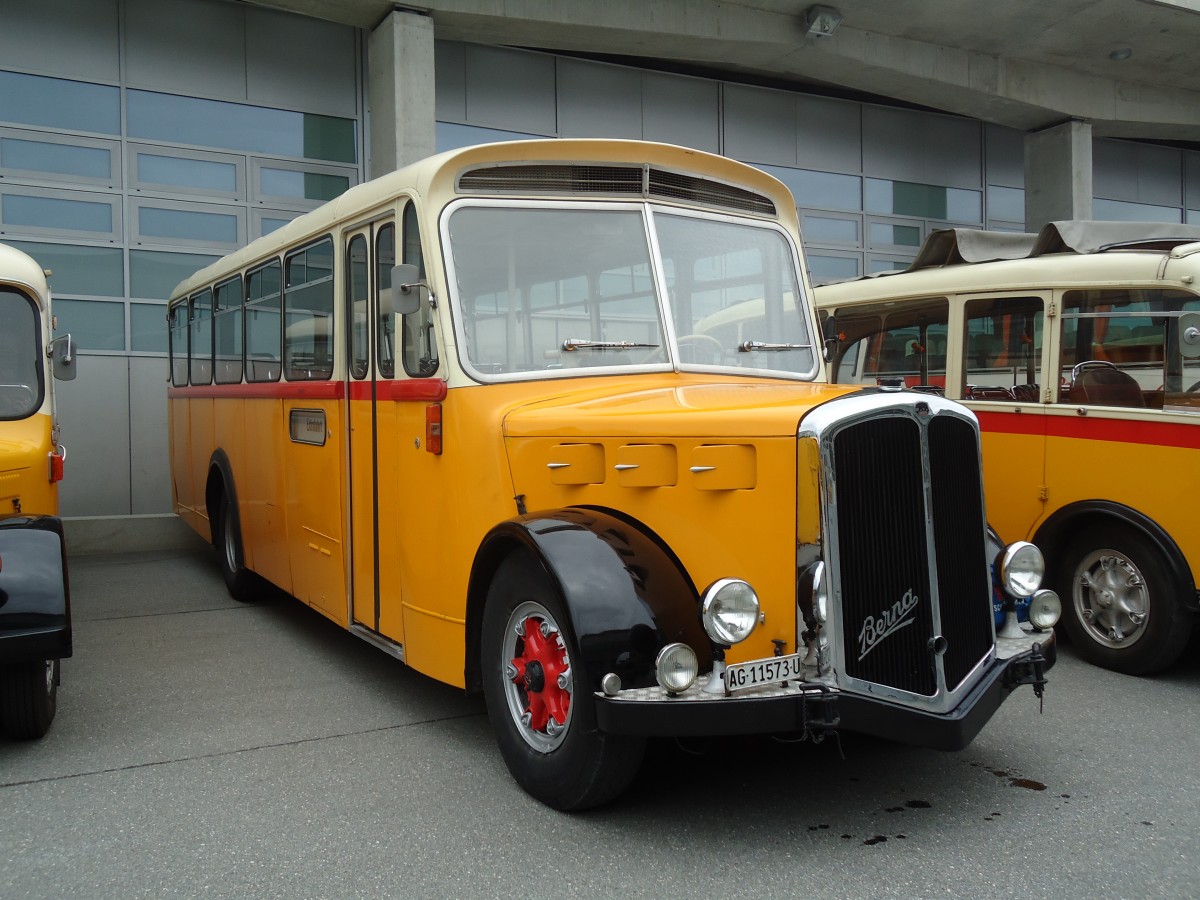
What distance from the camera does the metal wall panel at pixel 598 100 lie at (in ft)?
43.8

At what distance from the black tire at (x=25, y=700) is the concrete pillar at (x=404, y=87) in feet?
24.0

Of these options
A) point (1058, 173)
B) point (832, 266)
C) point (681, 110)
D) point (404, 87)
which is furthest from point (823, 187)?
point (404, 87)

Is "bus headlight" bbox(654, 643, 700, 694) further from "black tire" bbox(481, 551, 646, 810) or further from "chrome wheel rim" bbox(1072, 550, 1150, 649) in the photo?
"chrome wheel rim" bbox(1072, 550, 1150, 649)

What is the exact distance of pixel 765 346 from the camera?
16.1 ft

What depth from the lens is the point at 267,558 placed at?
6.91 m

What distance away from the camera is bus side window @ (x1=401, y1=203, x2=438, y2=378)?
15.0ft

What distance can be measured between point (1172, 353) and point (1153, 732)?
2.19m

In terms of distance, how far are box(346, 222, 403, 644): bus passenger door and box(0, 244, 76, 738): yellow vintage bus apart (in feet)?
4.46

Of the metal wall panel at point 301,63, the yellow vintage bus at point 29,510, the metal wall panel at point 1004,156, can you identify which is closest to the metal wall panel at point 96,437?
the metal wall panel at point 301,63

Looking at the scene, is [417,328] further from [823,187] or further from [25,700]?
[823,187]

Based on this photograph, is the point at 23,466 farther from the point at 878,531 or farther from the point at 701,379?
the point at 878,531

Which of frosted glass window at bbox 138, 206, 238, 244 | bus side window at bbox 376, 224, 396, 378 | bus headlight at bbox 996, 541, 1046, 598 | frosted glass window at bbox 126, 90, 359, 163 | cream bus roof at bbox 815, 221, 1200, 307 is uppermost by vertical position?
frosted glass window at bbox 126, 90, 359, 163

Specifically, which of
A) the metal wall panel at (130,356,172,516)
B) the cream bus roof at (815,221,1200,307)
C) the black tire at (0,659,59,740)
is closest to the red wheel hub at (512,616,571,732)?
the black tire at (0,659,59,740)

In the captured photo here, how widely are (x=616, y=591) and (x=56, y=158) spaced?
9.69m
